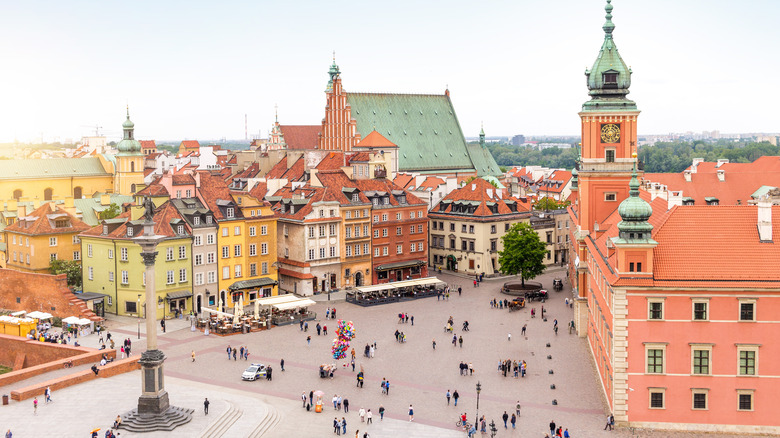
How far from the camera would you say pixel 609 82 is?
216 ft

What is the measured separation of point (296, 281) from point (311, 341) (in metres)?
19.1

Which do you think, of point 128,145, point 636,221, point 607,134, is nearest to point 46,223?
point 128,145

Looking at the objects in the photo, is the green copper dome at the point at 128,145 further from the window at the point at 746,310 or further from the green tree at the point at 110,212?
the window at the point at 746,310

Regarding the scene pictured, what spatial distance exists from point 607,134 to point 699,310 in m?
25.5

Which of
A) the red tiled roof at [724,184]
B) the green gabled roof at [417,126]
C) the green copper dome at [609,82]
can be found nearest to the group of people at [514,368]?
the green copper dome at [609,82]

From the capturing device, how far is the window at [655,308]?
143ft

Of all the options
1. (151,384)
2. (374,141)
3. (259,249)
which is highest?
(374,141)

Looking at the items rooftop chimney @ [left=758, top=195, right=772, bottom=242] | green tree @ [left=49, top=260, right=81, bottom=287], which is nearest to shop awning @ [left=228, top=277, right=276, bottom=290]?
green tree @ [left=49, top=260, right=81, bottom=287]

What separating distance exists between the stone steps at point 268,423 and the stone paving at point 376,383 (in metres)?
0.21

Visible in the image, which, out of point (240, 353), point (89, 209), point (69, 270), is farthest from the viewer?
point (89, 209)

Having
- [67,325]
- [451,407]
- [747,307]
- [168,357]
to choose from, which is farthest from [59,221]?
[747,307]

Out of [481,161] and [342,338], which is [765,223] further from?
[481,161]

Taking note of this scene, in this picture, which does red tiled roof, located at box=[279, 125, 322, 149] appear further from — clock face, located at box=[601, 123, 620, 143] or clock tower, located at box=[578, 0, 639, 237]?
clock face, located at box=[601, 123, 620, 143]

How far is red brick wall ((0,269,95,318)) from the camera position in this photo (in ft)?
228
